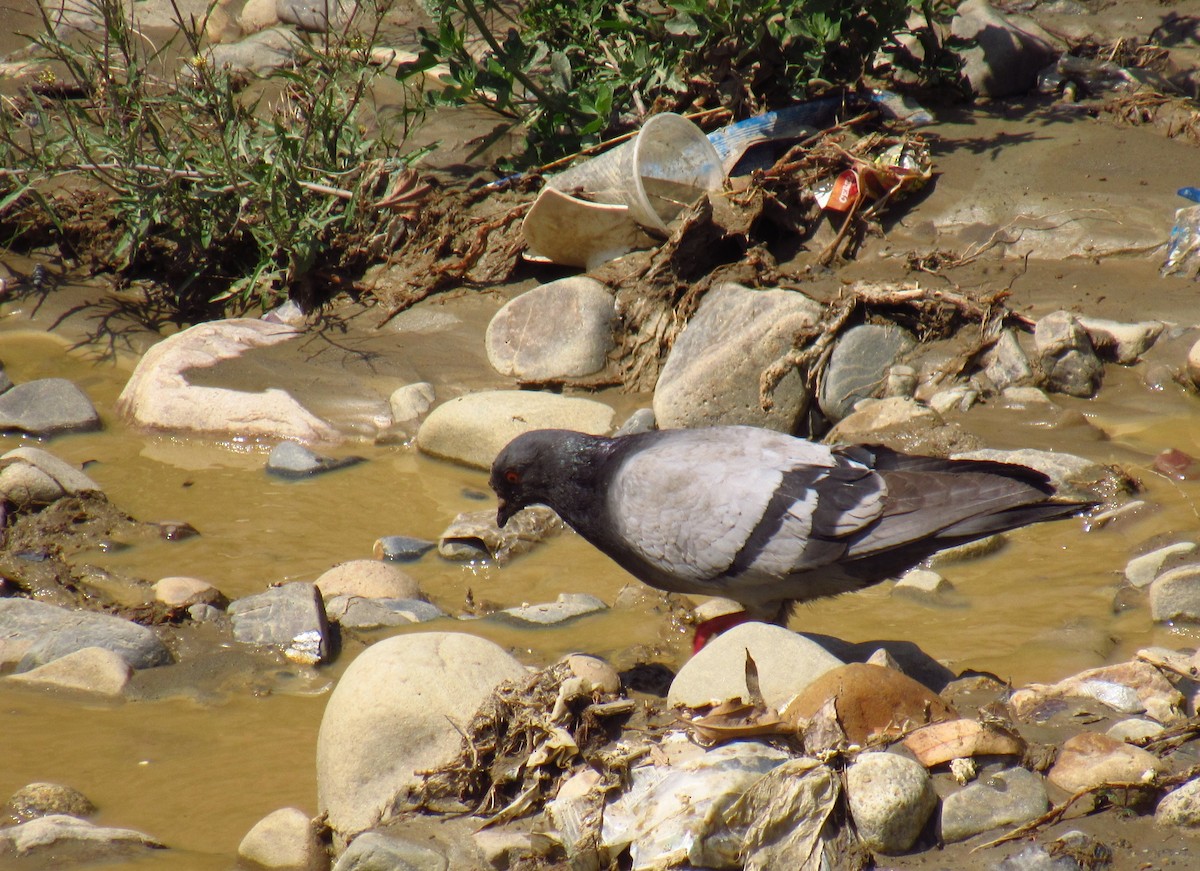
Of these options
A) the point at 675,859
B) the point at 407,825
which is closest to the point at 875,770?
the point at 675,859

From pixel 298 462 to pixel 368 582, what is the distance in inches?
61.6

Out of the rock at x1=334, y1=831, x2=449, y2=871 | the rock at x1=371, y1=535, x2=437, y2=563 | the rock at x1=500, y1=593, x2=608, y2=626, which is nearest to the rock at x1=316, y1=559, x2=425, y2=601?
the rock at x1=371, y1=535, x2=437, y2=563

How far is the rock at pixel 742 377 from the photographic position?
19.2 feet

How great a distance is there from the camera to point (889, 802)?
7.89 feet

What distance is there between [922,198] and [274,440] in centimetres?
425

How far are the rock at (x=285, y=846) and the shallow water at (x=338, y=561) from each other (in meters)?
0.09

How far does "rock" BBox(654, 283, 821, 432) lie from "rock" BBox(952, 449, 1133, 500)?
1202 millimetres

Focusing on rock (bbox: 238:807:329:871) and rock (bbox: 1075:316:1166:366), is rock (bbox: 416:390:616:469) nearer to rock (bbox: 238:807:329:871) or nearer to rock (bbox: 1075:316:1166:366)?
rock (bbox: 1075:316:1166:366)

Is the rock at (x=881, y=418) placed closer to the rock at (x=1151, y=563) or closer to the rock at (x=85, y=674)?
the rock at (x=1151, y=563)

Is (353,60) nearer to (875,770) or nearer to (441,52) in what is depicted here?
(441,52)

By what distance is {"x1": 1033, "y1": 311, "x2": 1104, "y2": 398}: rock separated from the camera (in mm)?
5676

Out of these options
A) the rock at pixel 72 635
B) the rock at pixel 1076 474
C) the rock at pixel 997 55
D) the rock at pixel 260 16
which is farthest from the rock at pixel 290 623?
the rock at pixel 260 16

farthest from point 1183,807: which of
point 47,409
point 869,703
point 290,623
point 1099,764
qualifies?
point 47,409

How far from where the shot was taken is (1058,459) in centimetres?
498
